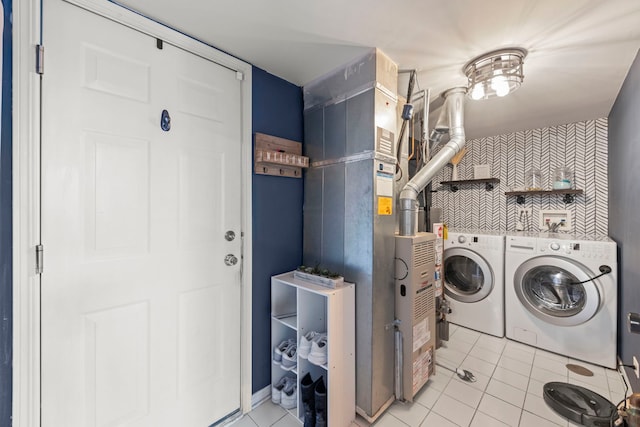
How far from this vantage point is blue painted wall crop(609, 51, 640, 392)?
1.64m

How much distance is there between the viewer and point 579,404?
170 cm

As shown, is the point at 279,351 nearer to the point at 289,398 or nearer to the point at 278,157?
the point at 289,398

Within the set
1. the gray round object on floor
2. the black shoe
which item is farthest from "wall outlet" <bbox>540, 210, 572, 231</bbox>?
the black shoe

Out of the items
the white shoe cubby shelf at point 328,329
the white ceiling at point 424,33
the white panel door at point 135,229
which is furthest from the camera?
the white shoe cubby shelf at point 328,329

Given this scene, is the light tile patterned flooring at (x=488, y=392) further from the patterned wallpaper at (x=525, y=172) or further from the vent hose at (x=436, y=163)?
the patterned wallpaper at (x=525, y=172)

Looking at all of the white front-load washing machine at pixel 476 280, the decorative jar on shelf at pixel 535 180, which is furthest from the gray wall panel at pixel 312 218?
the decorative jar on shelf at pixel 535 180

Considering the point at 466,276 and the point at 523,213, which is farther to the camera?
the point at 523,213

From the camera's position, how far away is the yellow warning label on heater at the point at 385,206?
1.59m

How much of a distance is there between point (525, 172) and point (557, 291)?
4.70ft

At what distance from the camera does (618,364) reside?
211cm

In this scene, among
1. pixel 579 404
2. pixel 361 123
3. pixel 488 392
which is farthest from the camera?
pixel 488 392

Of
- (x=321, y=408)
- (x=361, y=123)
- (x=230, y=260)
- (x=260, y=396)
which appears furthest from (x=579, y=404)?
(x=230, y=260)

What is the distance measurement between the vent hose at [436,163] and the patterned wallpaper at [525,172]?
1.59 meters

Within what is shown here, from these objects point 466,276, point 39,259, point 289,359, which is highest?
point 39,259
